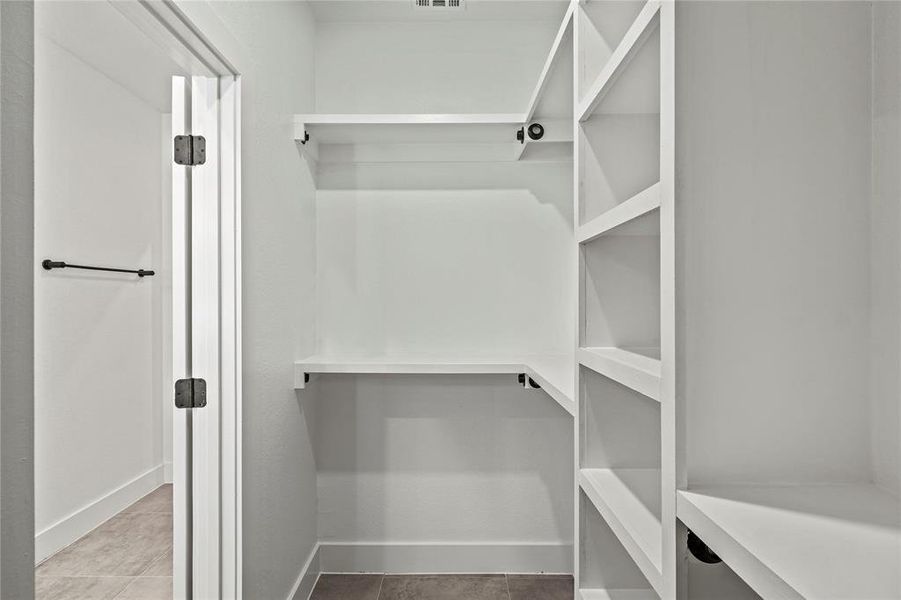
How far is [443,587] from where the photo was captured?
2.33m

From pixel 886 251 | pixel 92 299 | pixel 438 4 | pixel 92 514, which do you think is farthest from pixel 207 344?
pixel 92 514

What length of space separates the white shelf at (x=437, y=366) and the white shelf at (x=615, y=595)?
2.48ft

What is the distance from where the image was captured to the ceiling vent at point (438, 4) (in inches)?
88.3

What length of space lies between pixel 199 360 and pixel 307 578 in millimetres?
1222

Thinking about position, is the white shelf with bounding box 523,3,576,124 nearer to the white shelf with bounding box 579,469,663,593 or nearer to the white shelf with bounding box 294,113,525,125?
the white shelf with bounding box 294,113,525,125

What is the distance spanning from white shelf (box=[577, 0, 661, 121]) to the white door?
1.02m

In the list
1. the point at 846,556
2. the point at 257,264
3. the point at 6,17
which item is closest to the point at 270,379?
the point at 257,264

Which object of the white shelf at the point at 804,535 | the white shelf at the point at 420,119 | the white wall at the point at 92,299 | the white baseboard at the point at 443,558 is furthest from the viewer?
the white wall at the point at 92,299

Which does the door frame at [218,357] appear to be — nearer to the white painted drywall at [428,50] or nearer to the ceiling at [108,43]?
the ceiling at [108,43]

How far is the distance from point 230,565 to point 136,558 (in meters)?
1.27

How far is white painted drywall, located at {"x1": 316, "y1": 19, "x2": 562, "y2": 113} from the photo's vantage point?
246 cm

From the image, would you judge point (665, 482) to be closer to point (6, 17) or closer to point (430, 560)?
point (6, 17)

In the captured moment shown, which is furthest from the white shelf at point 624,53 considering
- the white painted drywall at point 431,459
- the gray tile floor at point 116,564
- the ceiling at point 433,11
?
the gray tile floor at point 116,564

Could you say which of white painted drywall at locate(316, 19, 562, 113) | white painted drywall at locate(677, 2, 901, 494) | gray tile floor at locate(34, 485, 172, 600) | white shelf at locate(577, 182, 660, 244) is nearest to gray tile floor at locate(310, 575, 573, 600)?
gray tile floor at locate(34, 485, 172, 600)
